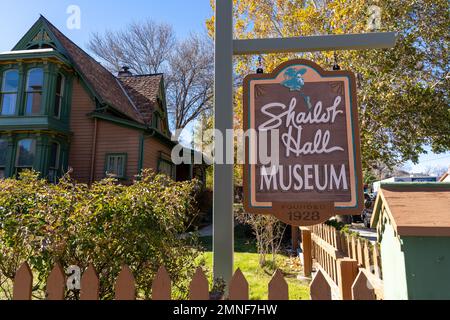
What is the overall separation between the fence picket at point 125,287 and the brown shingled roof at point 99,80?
39.8 feet

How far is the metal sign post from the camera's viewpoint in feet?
7.29

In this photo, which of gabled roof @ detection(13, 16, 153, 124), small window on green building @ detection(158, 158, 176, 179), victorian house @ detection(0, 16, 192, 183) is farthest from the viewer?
small window on green building @ detection(158, 158, 176, 179)

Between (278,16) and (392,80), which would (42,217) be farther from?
(278,16)

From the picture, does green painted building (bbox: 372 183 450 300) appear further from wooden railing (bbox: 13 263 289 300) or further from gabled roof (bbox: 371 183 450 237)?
wooden railing (bbox: 13 263 289 300)

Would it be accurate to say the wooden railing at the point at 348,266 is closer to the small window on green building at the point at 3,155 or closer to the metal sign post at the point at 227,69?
the metal sign post at the point at 227,69

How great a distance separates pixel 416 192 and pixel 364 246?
1347 millimetres

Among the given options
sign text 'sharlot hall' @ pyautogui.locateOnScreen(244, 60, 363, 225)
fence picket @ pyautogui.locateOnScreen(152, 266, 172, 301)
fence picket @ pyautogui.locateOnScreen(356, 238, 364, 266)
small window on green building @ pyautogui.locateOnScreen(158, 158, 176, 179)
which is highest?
small window on green building @ pyautogui.locateOnScreen(158, 158, 176, 179)

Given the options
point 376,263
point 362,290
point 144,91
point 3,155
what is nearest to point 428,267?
point 362,290

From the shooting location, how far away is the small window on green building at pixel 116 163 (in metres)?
12.5

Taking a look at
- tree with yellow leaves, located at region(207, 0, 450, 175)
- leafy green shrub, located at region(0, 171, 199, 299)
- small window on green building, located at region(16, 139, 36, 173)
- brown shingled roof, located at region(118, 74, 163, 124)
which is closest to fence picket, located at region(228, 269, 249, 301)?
leafy green shrub, located at region(0, 171, 199, 299)

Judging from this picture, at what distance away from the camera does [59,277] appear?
176 cm

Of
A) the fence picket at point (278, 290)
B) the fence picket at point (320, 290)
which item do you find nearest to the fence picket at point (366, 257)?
the fence picket at point (320, 290)

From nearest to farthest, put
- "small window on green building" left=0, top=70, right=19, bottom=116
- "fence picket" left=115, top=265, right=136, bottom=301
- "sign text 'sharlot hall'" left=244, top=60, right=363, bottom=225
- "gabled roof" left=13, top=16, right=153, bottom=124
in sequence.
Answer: "fence picket" left=115, top=265, right=136, bottom=301, "sign text 'sharlot hall'" left=244, top=60, right=363, bottom=225, "small window on green building" left=0, top=70, right=19, bottom=116, "gabled roof" left=13, top=16, right=153, bottom=124

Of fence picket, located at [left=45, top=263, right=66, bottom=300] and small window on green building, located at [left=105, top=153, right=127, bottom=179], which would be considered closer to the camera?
fence picket, located at [left=45, top=263, right=66, bottom=300]
